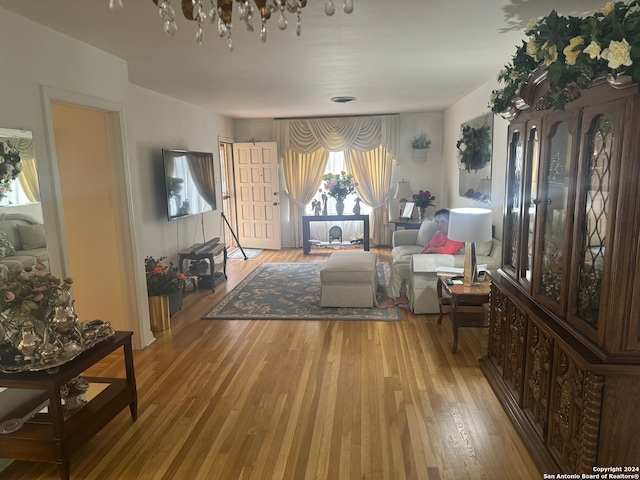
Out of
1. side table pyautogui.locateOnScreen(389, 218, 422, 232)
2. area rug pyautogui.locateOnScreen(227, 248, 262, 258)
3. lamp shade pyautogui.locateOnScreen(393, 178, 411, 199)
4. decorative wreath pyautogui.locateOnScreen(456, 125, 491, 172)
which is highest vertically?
decorative wreath pyautogui.locateOnScreen(456, 125, 491, 172)

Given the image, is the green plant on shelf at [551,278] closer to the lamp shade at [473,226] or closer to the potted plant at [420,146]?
the lamp shade at [473,226]

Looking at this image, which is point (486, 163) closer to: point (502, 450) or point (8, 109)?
point (502, 450)

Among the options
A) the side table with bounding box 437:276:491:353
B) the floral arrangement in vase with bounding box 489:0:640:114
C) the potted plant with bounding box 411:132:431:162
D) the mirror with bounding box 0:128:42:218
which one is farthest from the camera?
the potted plant with bounding box 411:132:431:162

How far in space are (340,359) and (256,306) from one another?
1680 millimetres

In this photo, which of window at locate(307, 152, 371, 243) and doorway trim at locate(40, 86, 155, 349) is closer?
doorway trim at locate(40, 86, 155, 349)

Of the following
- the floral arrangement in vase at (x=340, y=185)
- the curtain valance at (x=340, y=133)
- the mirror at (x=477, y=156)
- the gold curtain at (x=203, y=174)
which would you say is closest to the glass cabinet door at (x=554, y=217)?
the mirror at (x=477, y=156)

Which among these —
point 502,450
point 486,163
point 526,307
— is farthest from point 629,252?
point 486,163

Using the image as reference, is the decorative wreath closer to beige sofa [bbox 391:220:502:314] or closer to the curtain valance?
beige sofa [bbox 391:220:502:314]

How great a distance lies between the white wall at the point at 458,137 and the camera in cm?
445

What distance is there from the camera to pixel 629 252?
5.39ft

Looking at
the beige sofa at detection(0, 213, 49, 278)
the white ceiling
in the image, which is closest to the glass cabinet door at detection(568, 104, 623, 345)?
the white ceiling

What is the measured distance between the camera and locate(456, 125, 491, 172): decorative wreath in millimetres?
4890

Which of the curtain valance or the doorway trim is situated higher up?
the curtain valance

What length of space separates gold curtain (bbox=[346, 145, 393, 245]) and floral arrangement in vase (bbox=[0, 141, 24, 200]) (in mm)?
5951
